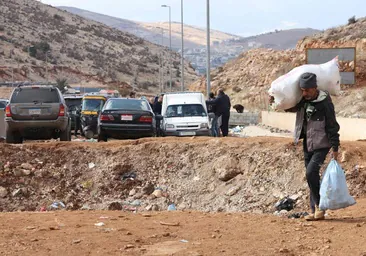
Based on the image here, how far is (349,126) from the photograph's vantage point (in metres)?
26.5

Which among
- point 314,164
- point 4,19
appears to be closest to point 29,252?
point 314,164

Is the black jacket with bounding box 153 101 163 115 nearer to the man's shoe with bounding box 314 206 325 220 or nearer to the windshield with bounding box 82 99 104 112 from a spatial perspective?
the windshield with bounding box 82 99 104 112

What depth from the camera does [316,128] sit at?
9.23 m

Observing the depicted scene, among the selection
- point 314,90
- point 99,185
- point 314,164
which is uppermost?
point 314,90

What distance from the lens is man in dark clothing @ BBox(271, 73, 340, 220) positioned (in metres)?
9.13

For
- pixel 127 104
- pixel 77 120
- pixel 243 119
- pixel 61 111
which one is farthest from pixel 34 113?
pixel 243 119

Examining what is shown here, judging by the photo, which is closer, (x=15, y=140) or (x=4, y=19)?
(x=15, y=140)

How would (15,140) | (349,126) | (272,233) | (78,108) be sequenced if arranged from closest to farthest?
(272,233)
(15,140)
(349,126)
(78,108)

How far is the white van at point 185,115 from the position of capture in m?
25.0

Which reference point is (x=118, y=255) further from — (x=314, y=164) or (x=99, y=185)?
(x=99, y=185)

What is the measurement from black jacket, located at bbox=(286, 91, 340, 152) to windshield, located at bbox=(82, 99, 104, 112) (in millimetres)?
20783

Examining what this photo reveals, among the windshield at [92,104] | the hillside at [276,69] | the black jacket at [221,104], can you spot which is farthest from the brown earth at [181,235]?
the hillside at [276,69]

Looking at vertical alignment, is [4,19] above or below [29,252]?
above

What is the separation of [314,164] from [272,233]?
3.68 ft
